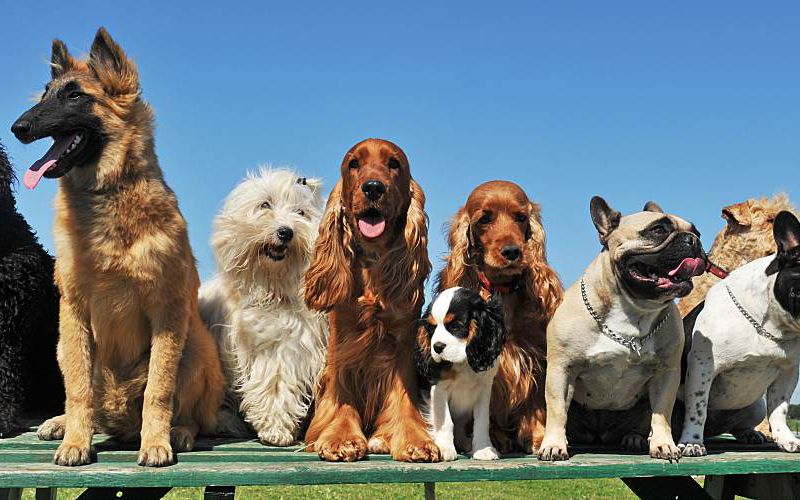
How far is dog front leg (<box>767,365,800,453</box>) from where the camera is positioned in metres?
4.10

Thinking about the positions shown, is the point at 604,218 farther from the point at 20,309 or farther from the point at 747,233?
the point at 20,309

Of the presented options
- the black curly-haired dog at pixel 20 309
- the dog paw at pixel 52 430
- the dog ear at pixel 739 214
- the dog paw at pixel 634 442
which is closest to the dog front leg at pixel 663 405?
the dog paw at pixel 634 442

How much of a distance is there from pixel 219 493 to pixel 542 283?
2.09 metres

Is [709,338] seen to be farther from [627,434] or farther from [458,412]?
[458,412]

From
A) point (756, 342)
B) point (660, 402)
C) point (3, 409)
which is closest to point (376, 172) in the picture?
point (660, 402)

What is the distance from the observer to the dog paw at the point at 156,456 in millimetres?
3441

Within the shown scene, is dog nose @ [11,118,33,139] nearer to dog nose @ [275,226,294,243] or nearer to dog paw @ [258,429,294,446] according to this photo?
dog nose @ [275,226,294,243]

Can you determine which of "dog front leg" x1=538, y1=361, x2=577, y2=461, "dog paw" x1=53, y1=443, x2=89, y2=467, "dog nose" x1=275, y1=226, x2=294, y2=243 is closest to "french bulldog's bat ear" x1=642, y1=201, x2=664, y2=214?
"dog front leg" x1=538, y1=361, x2=577, y2=461

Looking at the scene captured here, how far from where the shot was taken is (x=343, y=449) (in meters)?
3.76

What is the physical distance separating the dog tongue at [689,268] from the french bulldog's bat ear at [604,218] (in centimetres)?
43

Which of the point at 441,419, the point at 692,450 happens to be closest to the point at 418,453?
the point at 441,419

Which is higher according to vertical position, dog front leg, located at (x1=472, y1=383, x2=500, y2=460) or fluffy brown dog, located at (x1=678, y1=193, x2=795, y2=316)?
fluffy brown dog, located at (x1=678, y1=193, x2=795, y2=316)

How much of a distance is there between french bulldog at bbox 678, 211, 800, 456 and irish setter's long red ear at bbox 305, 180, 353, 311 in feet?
6.60

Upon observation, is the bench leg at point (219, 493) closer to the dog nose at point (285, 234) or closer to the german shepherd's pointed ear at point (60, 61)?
the dog nose at point (285, 234)
